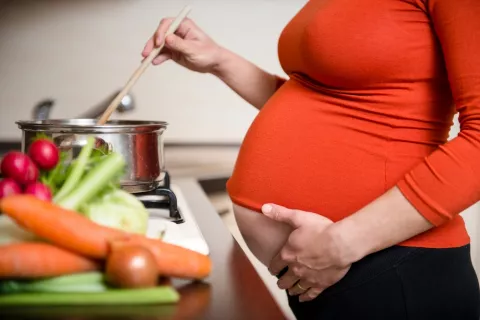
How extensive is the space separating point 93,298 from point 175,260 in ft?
0.29

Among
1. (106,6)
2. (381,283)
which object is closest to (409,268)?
(381,283)

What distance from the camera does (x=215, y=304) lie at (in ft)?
A: 1.53

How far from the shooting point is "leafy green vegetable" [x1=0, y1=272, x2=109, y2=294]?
17.1 inches

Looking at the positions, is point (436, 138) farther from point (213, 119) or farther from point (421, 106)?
point (213, 119)

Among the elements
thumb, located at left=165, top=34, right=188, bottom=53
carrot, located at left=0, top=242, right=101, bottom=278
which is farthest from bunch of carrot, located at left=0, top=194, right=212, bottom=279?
thumb, located at left=165, top=34, right=188, bottom=53

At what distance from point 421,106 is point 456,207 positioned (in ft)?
0.44

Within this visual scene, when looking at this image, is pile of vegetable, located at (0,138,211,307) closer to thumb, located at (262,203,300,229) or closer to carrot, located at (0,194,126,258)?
carrot, located at (0,194,126,258)

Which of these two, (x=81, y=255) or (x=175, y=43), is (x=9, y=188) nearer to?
(x=81, y=255)

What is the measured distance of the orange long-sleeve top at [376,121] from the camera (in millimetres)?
576

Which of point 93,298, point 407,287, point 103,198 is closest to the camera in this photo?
point 93,298

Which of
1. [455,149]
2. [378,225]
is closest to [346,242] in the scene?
[378,225]

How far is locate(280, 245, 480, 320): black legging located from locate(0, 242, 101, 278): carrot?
0.34 meters

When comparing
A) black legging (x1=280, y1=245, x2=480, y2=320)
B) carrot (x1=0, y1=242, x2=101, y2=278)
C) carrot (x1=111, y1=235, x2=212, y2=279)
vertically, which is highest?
carrot (x1=0, y1=242, x2=101, y2=278)

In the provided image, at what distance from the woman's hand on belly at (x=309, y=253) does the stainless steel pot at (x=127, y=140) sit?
20 centimetres
